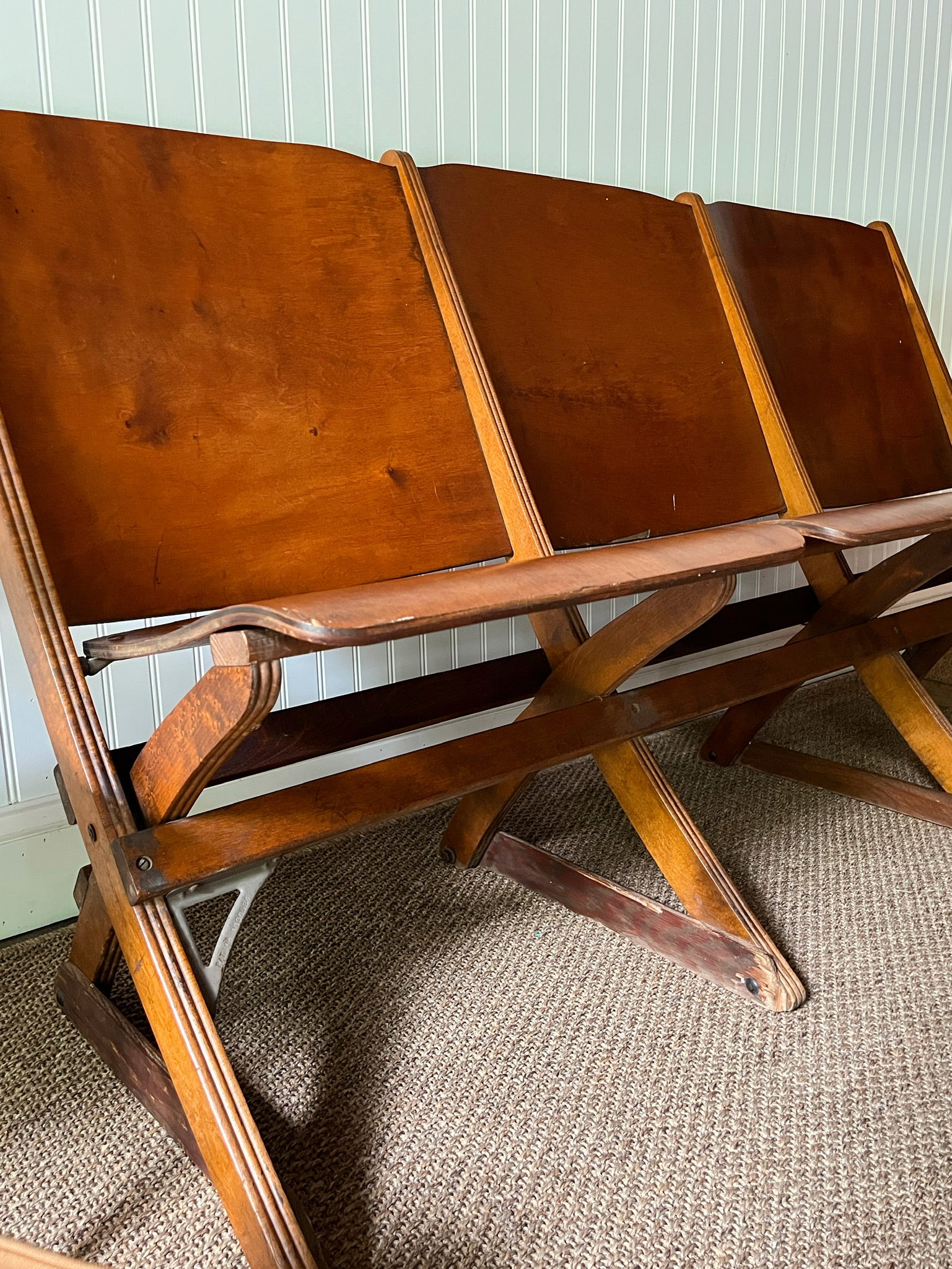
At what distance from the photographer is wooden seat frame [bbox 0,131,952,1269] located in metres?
0.64

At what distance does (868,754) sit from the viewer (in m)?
1.76

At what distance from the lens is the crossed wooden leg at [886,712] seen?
1.32 m

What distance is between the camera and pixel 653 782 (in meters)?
1.09

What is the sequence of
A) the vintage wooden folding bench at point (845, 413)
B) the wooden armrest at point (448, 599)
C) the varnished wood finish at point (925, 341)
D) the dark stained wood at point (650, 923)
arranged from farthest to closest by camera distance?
the varnished wood finish at point (925, 341) < the vintage wooden folding bench at point (845, 413) < the dark stained wood at point (650, 923) < the wooden armrest at point (448, 599)

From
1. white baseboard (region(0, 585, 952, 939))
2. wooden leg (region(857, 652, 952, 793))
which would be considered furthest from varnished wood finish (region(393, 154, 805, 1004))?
wooden leg (region(857, 652, 952, 793))

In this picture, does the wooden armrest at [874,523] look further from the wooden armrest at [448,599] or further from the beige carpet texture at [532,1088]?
the beige carpet texture at [532,1088]

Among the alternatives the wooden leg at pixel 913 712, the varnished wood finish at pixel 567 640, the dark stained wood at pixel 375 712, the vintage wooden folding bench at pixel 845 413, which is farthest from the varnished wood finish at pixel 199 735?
the wooden leg at pixel 913 712

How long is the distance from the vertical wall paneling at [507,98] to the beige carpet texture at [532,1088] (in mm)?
342

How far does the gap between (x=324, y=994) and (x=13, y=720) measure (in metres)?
0.53

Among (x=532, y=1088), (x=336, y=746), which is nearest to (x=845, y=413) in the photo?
(x=336, y=746)

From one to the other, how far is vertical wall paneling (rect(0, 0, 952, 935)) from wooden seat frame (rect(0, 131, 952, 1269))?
1.13 feet

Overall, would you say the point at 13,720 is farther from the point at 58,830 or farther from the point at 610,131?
the point at 610,131

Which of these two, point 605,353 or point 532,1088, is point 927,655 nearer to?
point 605,353

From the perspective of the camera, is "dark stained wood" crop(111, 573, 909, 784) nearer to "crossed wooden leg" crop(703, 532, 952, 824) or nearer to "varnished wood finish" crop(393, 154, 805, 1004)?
"varnished wood finish" crop(393, 154, 805, 1004)
